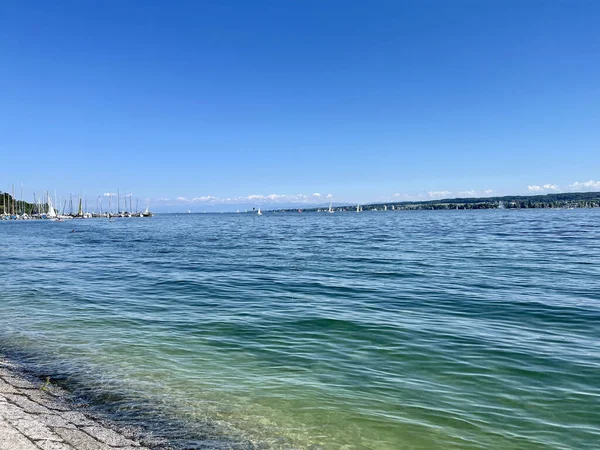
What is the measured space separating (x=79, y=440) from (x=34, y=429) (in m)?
0.72

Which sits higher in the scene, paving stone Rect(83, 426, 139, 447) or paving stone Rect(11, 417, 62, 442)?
paving stone Rect(11, 417, 62, 442)

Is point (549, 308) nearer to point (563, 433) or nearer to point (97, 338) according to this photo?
point (563, 433)

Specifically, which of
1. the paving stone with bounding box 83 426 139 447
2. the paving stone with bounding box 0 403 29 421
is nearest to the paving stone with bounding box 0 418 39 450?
the paving stone with bounding box 0 403 29 421

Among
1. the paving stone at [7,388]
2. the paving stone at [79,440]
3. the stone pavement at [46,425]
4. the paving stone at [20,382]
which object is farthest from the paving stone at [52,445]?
the paving stone at [20,382]

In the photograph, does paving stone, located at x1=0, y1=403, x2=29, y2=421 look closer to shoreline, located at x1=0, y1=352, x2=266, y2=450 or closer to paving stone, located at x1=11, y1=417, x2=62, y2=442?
shoreline, located at x1=0, y1=352, x2=266, y2=450

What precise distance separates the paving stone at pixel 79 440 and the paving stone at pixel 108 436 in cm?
12

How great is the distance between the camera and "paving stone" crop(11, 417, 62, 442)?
6.38 m

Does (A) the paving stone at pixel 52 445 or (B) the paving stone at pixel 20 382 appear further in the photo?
(B) the paving stone at pixel 20 382

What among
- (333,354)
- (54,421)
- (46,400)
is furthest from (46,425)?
(333,354)

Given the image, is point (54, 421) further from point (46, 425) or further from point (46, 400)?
point (46, 400)

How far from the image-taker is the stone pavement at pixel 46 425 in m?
6.23

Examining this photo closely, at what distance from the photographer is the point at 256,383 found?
32.8 ft

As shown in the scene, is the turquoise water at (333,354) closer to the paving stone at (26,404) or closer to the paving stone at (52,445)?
the paving stone at (26,404)

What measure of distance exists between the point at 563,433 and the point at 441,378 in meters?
2.80
